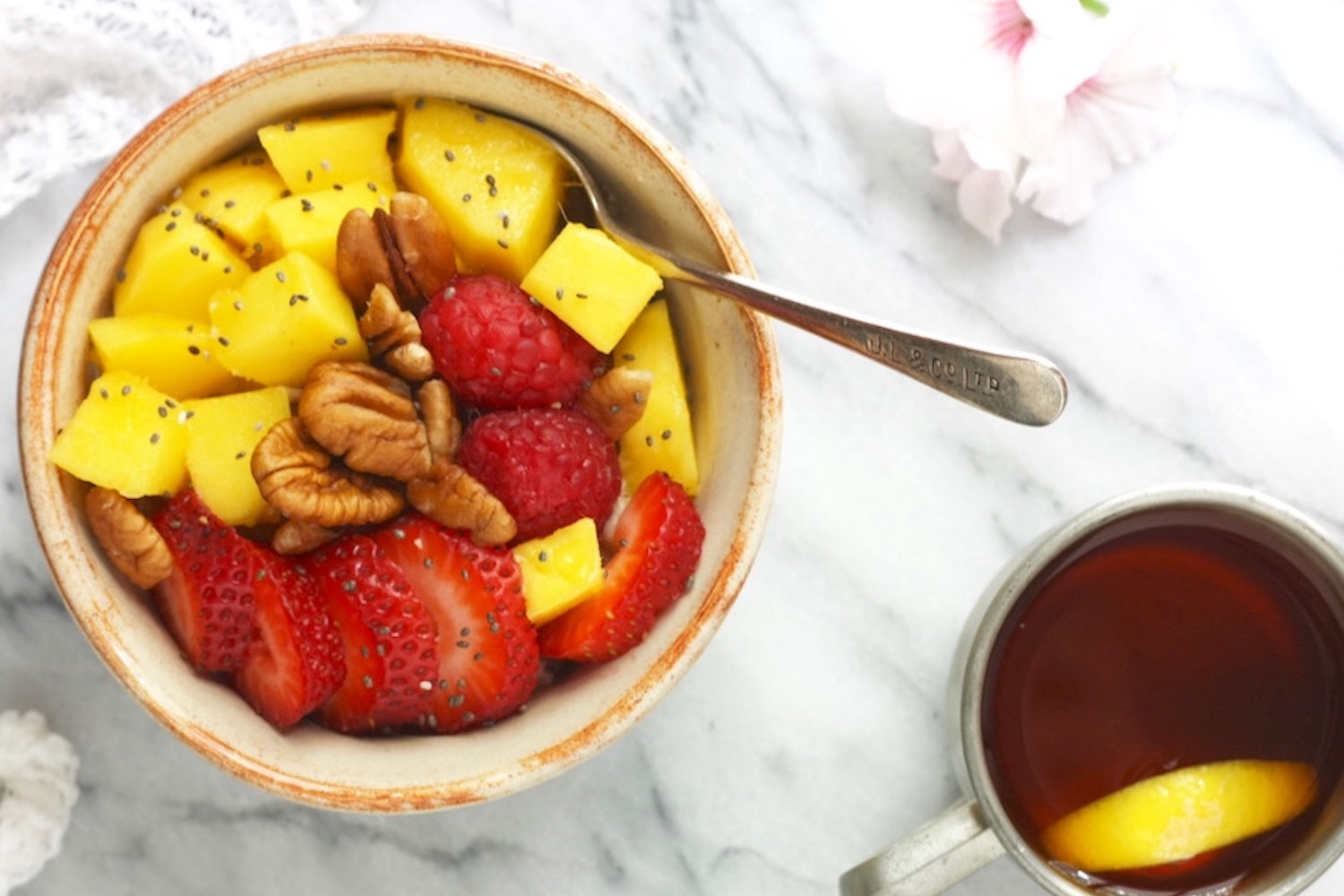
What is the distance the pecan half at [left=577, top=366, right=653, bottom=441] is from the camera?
1.09 meters

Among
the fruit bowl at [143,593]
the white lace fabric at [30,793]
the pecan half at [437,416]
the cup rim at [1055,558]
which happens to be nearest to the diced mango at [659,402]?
the fruit bowl at [143,593]

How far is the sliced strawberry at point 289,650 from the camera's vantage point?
104 cm

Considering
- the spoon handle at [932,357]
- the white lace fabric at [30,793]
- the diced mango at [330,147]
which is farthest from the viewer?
the white lace fabric at [30,793]

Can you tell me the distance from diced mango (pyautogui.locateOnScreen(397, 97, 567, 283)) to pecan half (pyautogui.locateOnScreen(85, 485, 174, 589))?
0.29m

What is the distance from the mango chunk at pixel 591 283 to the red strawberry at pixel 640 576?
0.12 metres

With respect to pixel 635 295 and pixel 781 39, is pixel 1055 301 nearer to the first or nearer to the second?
pixel 781 39

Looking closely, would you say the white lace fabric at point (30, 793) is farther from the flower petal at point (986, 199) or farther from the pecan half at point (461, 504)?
the flower petal at point (986, 199)

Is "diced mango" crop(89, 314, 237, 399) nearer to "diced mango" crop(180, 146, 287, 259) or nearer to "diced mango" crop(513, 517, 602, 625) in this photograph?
"diced mango" crop(180, 146, 287, 259)

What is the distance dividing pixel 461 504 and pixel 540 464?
6cm

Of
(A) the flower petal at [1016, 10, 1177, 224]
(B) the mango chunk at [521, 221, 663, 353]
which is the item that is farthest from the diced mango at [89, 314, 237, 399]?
(A) the flower petal at [1016, 10, 1177, 224]

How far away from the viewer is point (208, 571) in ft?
3.40

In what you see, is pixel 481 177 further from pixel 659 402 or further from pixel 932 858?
pixel 932 858

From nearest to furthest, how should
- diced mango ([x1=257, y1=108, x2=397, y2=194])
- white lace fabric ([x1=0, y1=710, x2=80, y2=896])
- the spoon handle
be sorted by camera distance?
the spoon handle → diced mango ([x1=257, y1=108, x2=397, y2=194]) → white lace fabric ([x1=0, y1=710, x2=80, y2=896])

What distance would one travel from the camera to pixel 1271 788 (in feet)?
3.86
